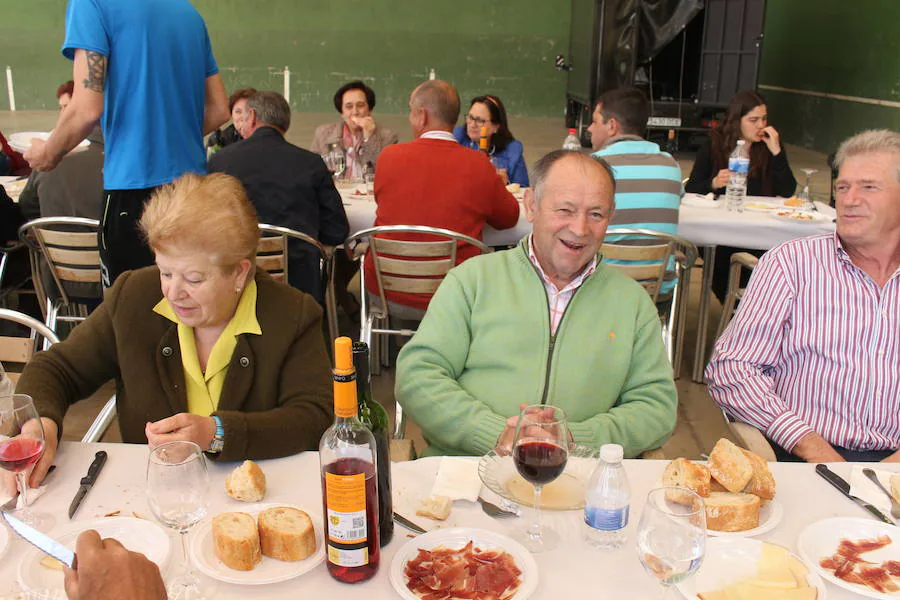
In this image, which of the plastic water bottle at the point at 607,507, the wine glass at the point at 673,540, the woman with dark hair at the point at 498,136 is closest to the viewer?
the wine glass at the point at 673,540

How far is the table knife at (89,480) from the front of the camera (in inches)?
54.9

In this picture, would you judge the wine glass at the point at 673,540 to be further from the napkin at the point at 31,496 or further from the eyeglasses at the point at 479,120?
the eyeglasses at the point at 479,120

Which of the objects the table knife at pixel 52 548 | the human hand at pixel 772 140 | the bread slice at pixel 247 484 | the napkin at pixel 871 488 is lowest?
the napkin at pixel 871 488

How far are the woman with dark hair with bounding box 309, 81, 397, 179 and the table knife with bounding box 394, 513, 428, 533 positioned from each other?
4.01 meters

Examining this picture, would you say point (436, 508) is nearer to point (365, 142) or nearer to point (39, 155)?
point (39, 155)

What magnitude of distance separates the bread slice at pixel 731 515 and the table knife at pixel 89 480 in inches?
43.6

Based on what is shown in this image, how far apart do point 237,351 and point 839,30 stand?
12400 mm

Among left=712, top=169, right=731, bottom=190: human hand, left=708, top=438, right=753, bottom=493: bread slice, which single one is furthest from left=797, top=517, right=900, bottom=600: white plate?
left=712, top=169, right=731, bottom=190: human hand

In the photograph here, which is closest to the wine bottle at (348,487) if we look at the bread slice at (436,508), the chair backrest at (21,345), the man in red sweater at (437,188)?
the bread slice at (436,508)

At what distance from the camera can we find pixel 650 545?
43.6 inches

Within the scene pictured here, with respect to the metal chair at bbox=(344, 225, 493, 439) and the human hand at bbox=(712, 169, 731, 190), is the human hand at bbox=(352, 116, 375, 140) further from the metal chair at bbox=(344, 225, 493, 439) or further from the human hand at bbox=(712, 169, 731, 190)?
the human hand at bbox=(712, 169, 731, 190)

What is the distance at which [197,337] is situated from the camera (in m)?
1.83

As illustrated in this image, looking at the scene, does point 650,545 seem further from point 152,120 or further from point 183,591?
point 152,120

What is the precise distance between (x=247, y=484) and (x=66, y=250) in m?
2.43
